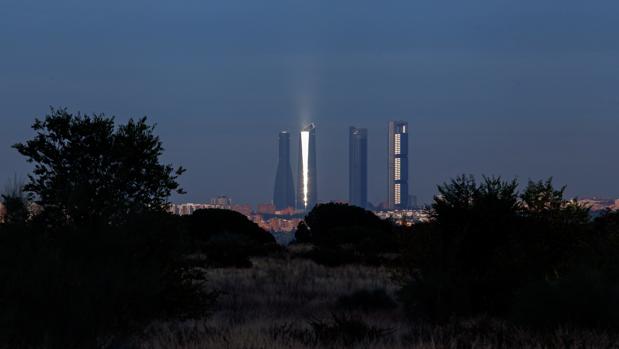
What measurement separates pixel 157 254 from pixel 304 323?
374 centimetres

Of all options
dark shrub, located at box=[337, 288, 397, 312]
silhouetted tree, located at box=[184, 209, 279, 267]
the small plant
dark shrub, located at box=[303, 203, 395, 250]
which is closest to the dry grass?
the small plant

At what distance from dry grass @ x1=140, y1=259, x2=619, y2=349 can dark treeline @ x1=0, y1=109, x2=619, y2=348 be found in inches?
31.4

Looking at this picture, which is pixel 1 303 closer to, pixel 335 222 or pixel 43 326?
pixel 43 326

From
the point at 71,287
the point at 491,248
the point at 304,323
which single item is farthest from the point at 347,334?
the point at 491,248

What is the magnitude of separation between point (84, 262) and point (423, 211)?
34.7ft

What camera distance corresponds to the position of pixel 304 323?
18906mm

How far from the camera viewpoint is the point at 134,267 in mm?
13539

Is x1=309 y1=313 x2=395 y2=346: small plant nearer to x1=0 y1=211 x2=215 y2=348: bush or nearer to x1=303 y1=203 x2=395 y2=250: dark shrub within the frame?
x1=0 y1=211 x2=215 y2=348: bush

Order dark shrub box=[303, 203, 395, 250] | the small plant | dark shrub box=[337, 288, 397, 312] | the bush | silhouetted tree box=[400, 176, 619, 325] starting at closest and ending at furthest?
the bush, the small plant, silhouetted tree box=[400, 176, 619, 325], dark shrub box=[337, 288, 397, 312], dark shrub box=[303, 203, 395, 250]

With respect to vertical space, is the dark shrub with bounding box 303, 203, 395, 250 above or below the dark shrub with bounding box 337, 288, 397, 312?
above

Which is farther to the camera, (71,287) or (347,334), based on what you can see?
(347,334)

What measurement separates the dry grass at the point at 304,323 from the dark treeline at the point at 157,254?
2.62 feet

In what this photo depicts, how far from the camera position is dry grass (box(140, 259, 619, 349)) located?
1259 cm

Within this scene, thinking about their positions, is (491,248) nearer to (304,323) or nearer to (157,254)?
(304,323)
